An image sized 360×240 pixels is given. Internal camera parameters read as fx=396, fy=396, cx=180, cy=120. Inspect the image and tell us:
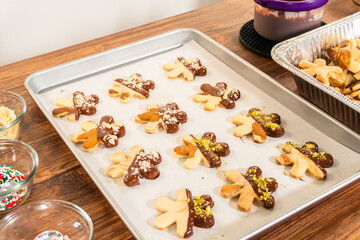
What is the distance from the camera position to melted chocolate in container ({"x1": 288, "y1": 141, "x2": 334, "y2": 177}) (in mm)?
1102

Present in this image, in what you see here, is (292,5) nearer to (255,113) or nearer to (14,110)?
(255,113)

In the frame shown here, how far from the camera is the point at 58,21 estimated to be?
8.21 ft

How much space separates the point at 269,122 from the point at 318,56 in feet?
1.39

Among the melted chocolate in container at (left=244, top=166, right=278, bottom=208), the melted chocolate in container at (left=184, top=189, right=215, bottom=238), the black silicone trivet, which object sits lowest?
the melted chocolate in container at (left=244, top=166, right=278, bottom=208)

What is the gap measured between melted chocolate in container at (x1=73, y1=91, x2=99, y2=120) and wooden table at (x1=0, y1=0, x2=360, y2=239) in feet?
0.35

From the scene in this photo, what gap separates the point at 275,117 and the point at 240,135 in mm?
136

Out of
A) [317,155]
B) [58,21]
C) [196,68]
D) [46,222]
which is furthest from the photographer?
[58,21]

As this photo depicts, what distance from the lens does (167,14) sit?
9.82ft

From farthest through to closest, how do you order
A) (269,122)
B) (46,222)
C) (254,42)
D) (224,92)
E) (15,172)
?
(254,42) → (224,92) → (269,122) → (15,172) → (46,222)

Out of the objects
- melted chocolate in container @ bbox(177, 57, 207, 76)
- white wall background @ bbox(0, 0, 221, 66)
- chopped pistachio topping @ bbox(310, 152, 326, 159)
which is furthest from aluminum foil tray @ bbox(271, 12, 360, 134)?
white wall background @ bbox(0, 0, 221, 66)

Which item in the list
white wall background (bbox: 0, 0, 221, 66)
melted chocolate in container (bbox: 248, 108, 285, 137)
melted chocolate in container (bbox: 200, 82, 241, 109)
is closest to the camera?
melted chocolate in container (bbox: 248, 108, 285, 137)

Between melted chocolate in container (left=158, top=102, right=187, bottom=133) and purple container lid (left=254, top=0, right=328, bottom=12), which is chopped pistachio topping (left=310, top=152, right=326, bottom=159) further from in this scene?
purple container lid (left=254, top=0, right=328, bottom=12)

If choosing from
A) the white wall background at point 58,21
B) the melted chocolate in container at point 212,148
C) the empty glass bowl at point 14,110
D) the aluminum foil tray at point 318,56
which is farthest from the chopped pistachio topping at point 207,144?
the white wall background at point 58,21

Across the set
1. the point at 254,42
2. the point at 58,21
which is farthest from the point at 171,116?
the point at 58,21
